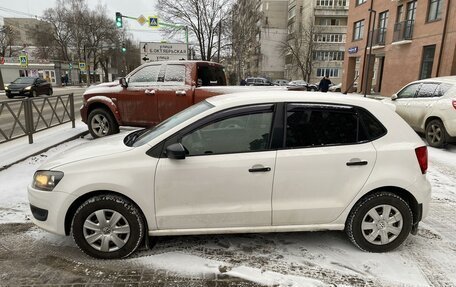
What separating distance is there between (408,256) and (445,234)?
2.77 ft

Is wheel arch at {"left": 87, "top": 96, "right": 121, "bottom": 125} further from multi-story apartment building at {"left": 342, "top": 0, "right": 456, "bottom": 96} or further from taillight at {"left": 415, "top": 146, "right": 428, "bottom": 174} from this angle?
multi-story apartment building at {"left": 342, "top": 0, "right": 456, "bottom": 96}

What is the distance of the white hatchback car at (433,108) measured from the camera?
27.0ft

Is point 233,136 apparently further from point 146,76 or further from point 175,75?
point 146,76

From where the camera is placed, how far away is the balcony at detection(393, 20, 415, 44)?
25.4 metres

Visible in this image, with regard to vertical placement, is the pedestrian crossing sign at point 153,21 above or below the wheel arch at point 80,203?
above

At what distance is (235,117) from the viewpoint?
3379 millimetres

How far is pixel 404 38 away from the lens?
84.5ft

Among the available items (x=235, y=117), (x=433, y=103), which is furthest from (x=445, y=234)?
(x=433, y=103)

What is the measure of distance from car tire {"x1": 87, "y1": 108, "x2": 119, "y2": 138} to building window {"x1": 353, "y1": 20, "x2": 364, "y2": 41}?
3123cm

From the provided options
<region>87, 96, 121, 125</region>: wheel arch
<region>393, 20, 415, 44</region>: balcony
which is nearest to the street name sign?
<region>87, 96, 121, 125</region>: wheel arch

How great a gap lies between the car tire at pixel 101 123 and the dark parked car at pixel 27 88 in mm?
17201

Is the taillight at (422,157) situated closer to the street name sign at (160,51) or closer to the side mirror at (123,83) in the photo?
the side mirror at (123,83)

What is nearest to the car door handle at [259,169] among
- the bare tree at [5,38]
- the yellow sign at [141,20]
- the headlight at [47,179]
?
the headlight at [47,179]

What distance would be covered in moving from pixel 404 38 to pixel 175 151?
2769cm
